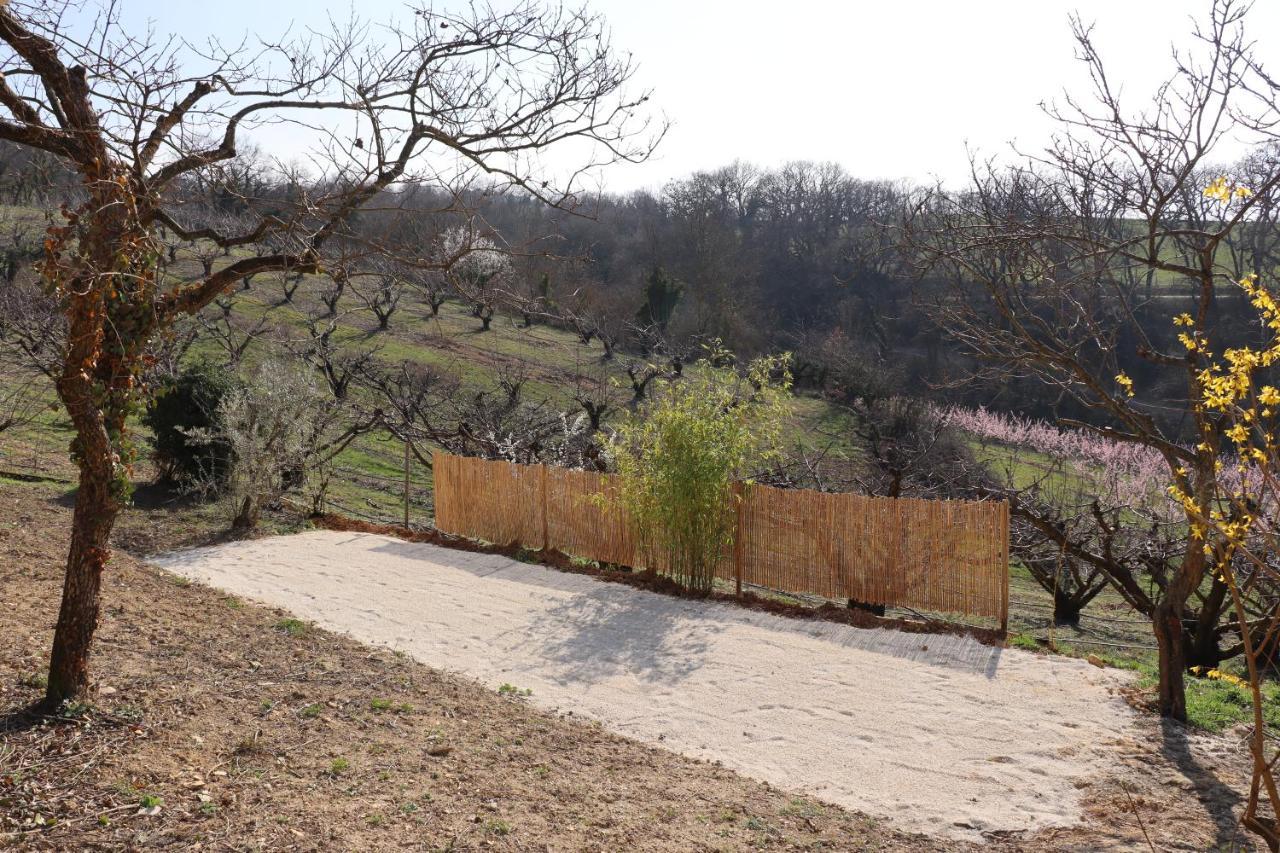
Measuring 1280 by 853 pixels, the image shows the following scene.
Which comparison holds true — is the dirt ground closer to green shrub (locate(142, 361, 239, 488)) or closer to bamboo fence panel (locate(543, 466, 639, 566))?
bamboo fence panel (locate(543, 466, 639, 566))

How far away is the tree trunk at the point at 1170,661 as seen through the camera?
6.94 metres

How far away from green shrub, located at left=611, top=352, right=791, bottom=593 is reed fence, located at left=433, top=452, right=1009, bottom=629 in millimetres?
293

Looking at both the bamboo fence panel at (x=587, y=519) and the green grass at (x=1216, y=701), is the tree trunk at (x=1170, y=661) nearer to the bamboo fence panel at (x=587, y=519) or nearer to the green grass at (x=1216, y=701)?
the green grass at (x=1216, y=701)

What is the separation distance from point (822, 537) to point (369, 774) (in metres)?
6.29

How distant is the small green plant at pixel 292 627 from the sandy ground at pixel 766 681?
1.46 feet

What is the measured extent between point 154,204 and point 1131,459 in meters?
24.9

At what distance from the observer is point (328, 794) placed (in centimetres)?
467

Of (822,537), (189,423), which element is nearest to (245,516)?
(189,423)

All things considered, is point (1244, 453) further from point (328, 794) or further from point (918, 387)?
point (918, 387)

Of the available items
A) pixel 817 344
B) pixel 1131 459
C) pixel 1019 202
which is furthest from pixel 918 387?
pixel 1019 202

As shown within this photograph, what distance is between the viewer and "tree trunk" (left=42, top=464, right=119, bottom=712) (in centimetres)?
489

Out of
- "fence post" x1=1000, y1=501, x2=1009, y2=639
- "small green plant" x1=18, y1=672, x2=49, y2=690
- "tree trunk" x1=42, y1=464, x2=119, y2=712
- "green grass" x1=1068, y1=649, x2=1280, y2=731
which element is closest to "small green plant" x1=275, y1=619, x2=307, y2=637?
"small green plant" x1=18, y1=672, x2=49, y2=690

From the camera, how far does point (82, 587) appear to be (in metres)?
4.98

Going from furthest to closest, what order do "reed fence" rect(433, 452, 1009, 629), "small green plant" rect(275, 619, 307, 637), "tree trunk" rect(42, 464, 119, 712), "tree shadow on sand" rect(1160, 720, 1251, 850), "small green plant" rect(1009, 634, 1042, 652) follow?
1. "reed fence" rect(433, 452, 1009, 629)
2. "small green plant" rect(1009, 634, 1042, 652)
3. "small green plant" rect(275, 619, 307, 637)
4. "tree shadow on sand" rect(1160, 720, 1251, 850)
5. "tree trunk" rect(42, 464, 119, 712)
